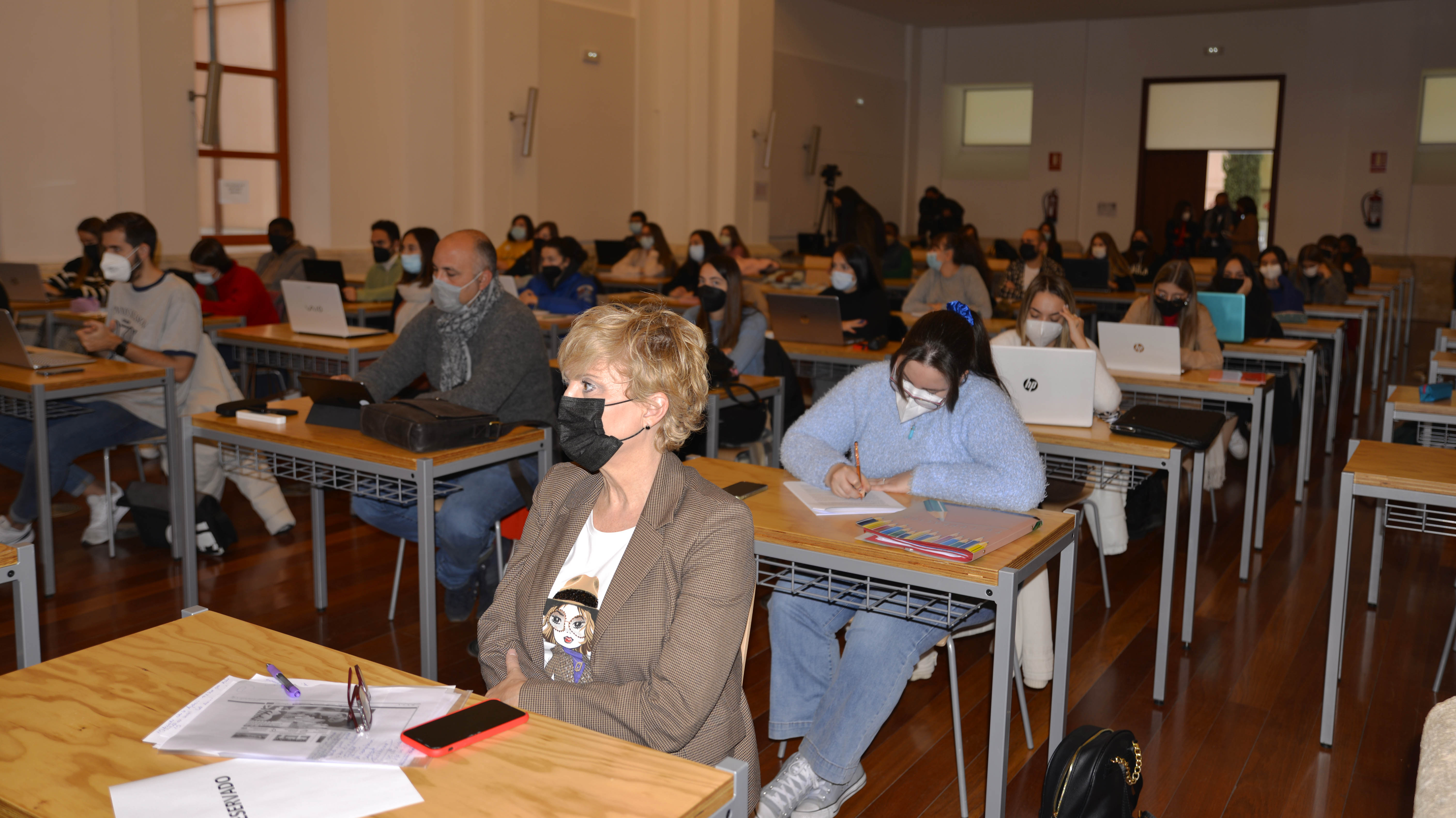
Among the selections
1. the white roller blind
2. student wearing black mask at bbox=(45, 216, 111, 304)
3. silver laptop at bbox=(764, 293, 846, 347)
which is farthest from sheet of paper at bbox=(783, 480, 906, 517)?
the white roller blind

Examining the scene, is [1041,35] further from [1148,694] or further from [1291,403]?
[1148,694]

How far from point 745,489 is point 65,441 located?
8.83ft

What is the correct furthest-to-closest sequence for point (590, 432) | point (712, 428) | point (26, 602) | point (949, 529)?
1. point (712, 428)
2. point (949, 529)
3. point (26, 602)
4. point (590, 432)

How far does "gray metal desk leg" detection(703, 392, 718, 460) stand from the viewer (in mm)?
4023

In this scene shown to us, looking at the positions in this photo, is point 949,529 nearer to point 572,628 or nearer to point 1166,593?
point 572,628

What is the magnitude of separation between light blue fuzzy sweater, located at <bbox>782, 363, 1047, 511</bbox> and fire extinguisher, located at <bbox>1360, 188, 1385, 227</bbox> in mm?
14145

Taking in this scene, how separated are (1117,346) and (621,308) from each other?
2.94 metres

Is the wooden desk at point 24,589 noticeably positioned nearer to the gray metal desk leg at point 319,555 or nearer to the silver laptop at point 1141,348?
the gray metal desk leg at point 319,555

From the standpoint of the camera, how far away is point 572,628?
5.56 ft

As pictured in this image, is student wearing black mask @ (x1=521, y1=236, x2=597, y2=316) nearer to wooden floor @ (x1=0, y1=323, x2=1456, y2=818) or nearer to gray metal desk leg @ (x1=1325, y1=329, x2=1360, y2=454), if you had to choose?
wooden floor @ (x1=0, y1=323, x2=1456, y2=818)

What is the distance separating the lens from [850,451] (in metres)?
2.90

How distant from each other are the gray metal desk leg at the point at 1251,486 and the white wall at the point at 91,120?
6.83 meters

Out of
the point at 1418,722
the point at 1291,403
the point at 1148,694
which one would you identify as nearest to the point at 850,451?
the point at 1148,694

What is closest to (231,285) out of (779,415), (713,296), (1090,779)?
(713,296)
